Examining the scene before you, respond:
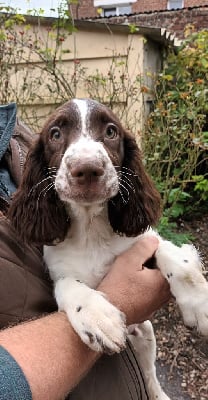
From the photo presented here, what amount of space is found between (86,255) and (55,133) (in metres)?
0.48

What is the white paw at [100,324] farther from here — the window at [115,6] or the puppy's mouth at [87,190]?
the window at [115,6]

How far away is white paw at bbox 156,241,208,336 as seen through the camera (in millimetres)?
1863

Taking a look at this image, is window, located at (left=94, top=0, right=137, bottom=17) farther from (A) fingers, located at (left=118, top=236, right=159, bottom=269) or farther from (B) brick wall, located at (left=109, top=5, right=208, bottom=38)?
(A) fingers, located at (left=118, top=236, right=159, bottom=269)

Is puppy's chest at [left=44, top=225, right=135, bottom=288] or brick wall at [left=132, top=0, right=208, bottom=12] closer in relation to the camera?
puppy's chest at [left=44, top=225, right=135, bottom=288]

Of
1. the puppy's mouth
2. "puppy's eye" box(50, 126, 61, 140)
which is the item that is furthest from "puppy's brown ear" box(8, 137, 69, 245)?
the puppy's mouth

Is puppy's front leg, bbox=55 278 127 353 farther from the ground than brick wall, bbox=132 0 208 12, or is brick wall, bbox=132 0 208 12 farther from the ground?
puppy's front leg, bbox=55 278 127 353

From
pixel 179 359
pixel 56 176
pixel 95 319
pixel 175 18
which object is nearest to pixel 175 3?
pixel 175 18

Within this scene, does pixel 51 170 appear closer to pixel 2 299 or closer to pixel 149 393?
pixel 2 299

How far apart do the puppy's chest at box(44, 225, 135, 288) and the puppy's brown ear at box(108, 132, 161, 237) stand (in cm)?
6

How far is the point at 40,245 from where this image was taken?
2.25 meters

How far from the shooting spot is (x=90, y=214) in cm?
210

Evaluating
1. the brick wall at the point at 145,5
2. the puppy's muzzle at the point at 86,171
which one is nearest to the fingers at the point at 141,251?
the puppy's muzzle at the point at 86,171

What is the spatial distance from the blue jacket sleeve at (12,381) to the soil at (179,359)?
2493mm

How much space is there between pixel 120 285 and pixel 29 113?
4.02m
